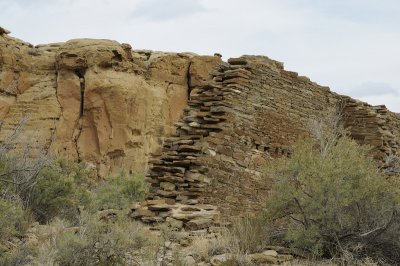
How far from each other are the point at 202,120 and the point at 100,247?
4.48m

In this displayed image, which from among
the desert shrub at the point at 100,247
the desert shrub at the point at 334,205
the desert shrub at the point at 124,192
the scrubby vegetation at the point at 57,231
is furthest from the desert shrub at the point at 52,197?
the desert shrub at the point at 334,205

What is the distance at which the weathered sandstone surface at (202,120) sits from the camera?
966 centimetres

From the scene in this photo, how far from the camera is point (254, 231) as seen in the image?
25.1ft

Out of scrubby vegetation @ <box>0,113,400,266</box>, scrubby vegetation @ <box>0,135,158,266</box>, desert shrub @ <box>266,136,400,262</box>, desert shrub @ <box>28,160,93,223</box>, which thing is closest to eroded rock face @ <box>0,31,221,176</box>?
desert shrub @ <box>28,160,93,223</box>

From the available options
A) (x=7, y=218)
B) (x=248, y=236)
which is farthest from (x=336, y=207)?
(x=7, y=218)

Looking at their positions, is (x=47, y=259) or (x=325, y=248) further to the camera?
(x=325, y=248)

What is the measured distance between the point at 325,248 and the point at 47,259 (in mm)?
3713

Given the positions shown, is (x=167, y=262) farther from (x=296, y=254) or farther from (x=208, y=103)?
(x=208, y=103)

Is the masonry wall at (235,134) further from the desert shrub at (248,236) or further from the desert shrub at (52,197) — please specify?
the desert shrub at (52,197)

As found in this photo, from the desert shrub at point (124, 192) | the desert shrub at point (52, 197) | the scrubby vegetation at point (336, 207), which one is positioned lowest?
the desert shrub at point (124, 192)

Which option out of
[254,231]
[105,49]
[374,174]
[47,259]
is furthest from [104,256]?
[105,49]

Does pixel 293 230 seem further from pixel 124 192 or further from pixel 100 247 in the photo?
pixel 124 192

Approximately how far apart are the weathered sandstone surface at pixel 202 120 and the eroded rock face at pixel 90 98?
6 centimetres

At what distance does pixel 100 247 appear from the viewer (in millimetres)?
6363
